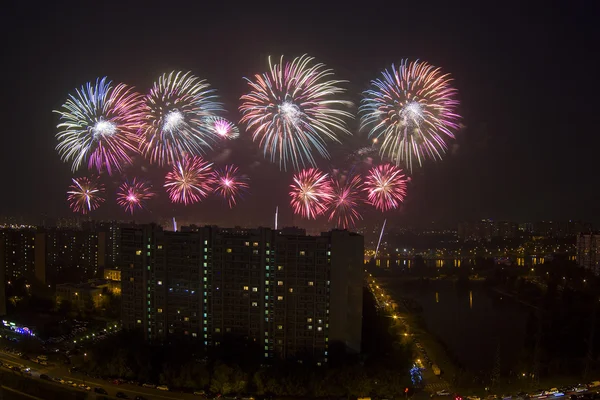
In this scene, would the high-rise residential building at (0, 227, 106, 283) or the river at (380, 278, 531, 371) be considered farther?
the high-rise residential building at (0, 227, 106, 283)

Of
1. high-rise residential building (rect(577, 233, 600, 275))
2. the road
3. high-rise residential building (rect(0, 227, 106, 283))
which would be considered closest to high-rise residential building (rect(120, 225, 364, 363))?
the road

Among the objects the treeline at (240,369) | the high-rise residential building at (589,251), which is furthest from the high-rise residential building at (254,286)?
the high-rise residential building at (589,251)

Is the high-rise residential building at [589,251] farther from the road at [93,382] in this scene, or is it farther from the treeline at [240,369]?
the road at [93,382]

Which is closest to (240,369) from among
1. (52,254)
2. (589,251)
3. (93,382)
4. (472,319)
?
(93,382)

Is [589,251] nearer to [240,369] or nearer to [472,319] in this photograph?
[472,319]

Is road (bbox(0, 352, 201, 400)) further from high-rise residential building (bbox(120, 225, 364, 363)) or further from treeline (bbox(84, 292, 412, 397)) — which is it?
high-rise residential building (bbox(120, 225, 364, 363))
